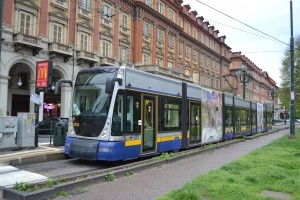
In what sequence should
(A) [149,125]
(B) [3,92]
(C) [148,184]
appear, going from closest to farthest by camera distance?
(C) [148,184] < (A) [149,125] < (B) [3,92]

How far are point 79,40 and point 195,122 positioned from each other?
20963mm

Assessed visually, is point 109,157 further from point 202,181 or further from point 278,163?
Answer: point 278,163

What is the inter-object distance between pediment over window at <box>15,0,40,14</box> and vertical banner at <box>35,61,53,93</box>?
16.0m

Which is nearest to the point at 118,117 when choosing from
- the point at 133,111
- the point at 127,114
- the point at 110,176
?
the point at 127,114

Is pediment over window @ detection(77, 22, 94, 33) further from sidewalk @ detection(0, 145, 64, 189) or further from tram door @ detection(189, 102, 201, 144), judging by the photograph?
sidewalk @ detection(0, 145, 64, 189)

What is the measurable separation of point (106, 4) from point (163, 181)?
31.8 m

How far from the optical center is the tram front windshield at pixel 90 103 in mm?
10680

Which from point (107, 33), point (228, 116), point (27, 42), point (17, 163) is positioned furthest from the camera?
point (107, 33)

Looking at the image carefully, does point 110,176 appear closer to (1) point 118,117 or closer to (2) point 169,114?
(1) point 118,117

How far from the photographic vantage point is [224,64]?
78000mm

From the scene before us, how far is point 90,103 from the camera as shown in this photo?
435 inches

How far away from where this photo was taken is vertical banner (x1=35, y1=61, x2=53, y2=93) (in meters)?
13.9

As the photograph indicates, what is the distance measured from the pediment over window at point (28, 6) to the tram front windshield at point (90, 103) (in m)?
19.4

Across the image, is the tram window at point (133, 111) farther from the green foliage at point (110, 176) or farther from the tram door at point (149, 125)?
the green foliage at point (110, 176)
